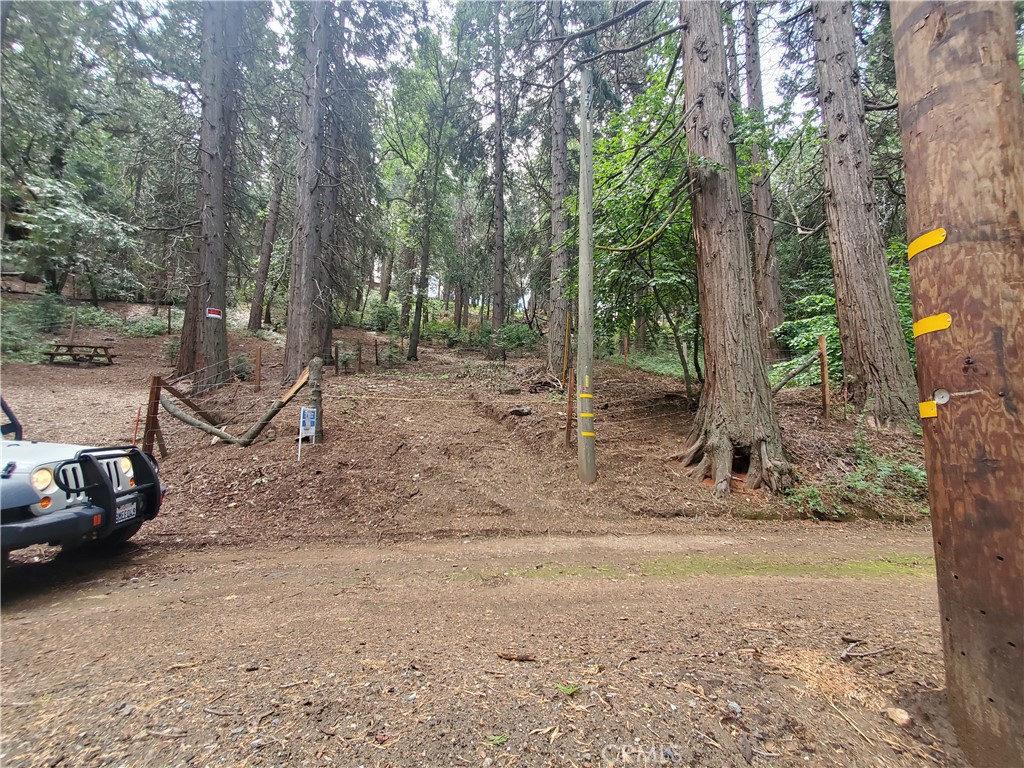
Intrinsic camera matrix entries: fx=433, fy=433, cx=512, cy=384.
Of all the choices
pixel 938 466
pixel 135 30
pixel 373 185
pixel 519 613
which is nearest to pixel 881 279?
pixel 938 466

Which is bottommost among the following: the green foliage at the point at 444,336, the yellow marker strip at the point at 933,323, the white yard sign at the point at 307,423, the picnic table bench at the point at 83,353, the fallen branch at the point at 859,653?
the fallen branch at the point at 859,653

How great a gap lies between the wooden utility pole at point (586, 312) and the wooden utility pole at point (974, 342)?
4266 mm

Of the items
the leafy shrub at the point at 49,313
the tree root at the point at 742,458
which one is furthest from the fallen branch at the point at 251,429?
the leafy shrub at the point at 49,313

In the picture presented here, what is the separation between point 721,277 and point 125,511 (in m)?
7.06

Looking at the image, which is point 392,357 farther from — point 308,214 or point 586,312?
point 586,312

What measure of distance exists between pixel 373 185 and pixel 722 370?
13.1 m

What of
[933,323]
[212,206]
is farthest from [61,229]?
[933,323]

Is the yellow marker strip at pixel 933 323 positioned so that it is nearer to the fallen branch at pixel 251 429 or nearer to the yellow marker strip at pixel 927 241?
the yellow marker strip at pixel 927 241

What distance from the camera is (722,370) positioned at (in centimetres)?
600

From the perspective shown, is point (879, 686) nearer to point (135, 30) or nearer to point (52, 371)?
point (135, 30)

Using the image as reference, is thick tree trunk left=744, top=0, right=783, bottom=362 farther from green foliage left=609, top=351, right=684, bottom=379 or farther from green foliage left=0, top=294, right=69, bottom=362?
green foliage left=0, top=294, right=69, bottom=362

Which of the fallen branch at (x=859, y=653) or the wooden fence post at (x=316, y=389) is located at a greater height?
the wooden fence post at (x=316, y=389)

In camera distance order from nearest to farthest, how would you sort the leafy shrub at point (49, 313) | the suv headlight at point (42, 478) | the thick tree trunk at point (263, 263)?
the suv headlight at point (42, 478)
the leafy shrub at point (49, 313)
the thick tree trunk at point (263, 263)

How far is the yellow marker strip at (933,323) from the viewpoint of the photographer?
1.72 meters
